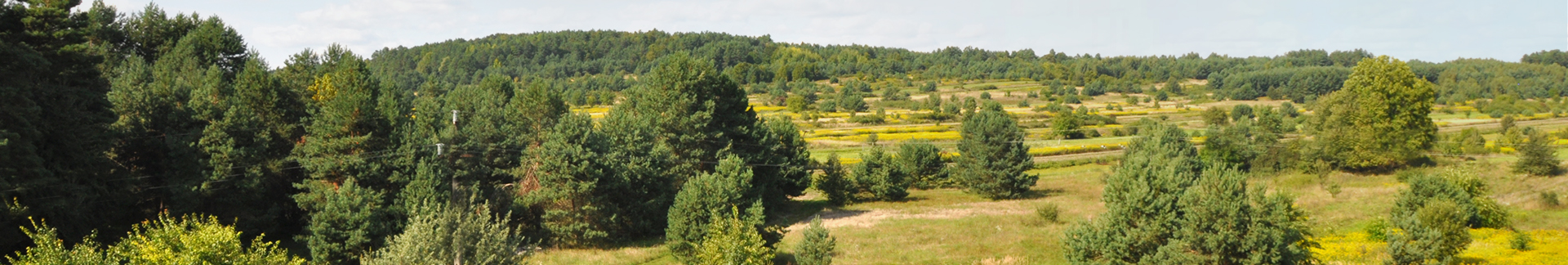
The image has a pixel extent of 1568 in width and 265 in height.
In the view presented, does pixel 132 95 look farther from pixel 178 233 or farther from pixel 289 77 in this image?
pixel 178 233

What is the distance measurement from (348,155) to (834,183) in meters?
25.1

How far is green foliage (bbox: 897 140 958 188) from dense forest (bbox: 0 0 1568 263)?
42 centimetres

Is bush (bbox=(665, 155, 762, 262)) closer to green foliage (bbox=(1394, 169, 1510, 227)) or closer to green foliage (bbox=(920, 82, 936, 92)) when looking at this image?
green foliage (bbox=(1394, 169, 1510, 227))

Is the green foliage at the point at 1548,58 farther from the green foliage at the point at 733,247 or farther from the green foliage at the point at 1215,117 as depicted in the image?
the green foliage at the point at 733,247

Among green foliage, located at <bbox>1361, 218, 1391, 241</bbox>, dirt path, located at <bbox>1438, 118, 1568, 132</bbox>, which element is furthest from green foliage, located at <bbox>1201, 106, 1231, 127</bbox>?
green foliage, located at <bbox>1361, 218, 1391, 241</bbox>

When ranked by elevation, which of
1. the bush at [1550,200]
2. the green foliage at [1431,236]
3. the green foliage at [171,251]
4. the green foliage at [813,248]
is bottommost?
the bush at [1550,200]

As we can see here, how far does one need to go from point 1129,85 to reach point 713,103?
12989 cm

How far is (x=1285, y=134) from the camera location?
65938mm

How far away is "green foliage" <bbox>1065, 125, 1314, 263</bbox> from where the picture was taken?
21.8 meters

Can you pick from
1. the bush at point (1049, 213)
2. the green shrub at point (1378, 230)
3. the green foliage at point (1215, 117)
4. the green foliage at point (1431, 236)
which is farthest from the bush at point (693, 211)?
the green foliage at point (1215, 117)

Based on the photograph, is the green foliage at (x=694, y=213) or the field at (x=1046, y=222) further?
the field at (x=1046, y=222)

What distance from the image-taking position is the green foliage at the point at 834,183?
157 ft

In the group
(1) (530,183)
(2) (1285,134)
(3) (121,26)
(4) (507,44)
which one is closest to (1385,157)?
(2) (1285,134)

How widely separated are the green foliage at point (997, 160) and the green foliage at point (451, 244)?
36.3 metres
